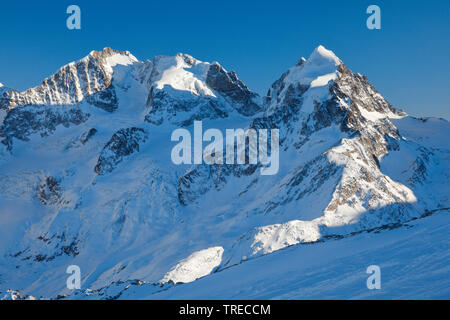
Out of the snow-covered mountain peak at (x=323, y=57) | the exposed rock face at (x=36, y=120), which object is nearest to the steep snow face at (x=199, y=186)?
the snow-covered mountain peak at (x=323, y=57)

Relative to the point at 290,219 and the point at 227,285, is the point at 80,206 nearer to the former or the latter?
the point at 290,219

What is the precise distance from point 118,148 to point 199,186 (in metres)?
40.9

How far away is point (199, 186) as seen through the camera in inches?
5089

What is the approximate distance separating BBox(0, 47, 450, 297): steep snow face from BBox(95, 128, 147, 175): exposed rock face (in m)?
0.52

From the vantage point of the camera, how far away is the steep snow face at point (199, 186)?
86.7 m

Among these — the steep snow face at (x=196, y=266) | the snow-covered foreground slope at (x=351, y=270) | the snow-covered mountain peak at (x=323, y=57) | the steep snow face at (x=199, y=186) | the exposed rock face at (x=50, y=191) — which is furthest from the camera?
the snow-covered mountain peak at (x=323, y=57)

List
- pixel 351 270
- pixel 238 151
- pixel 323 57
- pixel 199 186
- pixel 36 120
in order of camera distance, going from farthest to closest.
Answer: pixel 36 120 → pixel 323 57 → pixel 238 151 → pixel 199 186 → pixel 351 270

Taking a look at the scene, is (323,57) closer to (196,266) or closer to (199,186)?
(199,186)

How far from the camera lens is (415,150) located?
404ft

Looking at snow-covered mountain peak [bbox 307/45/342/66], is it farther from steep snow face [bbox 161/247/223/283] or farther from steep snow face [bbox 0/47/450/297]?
steep snow face [bbox 161/247/223/283]

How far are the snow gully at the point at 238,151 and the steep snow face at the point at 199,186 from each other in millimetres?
2892

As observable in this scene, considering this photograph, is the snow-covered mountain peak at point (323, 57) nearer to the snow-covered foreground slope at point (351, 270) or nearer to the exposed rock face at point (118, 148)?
the exposed rock face at point (118, 148)

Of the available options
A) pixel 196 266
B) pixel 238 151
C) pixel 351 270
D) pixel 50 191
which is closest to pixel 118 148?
pixel 50 191
